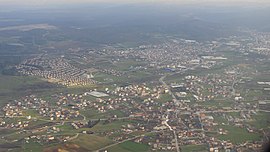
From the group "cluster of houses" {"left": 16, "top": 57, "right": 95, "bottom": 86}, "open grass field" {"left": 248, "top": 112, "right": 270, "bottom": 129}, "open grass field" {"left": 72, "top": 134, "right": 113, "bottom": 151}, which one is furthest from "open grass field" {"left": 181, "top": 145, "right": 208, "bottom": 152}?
"cluster of houses" {"left": 16, "top": 57, "right": 95, "bottom": 86}

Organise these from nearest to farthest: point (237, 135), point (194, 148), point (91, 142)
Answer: point (194, 148) → point (91, 142) → point (237, 135)

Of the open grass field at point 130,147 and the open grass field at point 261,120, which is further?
the open grass field at point 261,120

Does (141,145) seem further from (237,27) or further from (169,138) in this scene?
(237,27)

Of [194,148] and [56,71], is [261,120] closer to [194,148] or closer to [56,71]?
[194,148]

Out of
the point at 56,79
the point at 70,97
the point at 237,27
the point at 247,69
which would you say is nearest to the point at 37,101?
the point at 70,97

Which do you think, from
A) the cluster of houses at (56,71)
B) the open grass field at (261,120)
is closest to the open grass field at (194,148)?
the open grass field at (261,120)

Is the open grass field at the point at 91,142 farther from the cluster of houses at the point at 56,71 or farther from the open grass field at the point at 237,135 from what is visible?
the cluster of houses at the point at 56,71

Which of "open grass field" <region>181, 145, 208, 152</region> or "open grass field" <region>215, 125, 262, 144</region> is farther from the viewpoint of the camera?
→ "open grass field" <region>215, 125, 262, 144</region>

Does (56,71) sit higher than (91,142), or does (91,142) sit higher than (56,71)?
(91,142)

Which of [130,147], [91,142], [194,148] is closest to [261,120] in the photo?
[194,148]

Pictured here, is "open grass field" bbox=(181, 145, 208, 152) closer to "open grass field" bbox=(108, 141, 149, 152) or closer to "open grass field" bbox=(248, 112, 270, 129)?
"open grass field" bbox=(108, 141, 149, 152)

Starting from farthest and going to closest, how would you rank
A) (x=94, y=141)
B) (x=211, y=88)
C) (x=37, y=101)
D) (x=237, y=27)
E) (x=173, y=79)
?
(x=237, y=27), (x=173, y=79), (x=211, y=88), (x=37, y=101), (x=94, y=141)
